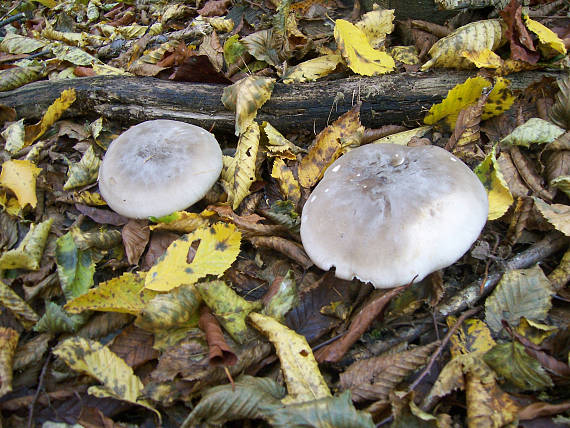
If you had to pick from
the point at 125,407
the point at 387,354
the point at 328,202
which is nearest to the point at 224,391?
the point at 125,407

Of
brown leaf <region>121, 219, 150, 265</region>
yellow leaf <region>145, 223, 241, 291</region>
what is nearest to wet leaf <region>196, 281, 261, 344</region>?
yellow leaf <region>145, 223, 241, 291</region>

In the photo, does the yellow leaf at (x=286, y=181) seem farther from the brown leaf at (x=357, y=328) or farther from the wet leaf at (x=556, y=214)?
the wet leaf at (x=556, y=214)

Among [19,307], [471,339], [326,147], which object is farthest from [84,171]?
[471,339]

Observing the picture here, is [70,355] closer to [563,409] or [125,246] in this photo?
[125,246]

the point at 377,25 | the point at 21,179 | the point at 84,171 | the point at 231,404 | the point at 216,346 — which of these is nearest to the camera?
the point at 231,404

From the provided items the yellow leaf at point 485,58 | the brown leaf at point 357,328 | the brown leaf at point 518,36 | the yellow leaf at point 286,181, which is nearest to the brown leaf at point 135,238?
the yellow leaf at point 286,181

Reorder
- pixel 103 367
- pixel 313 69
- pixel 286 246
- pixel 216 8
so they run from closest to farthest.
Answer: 1. pixel 103 367
2. pixel 286 246
3. pixel 313 69
4. pixel 216 8

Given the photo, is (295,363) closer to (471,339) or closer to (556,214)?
(471,339)
